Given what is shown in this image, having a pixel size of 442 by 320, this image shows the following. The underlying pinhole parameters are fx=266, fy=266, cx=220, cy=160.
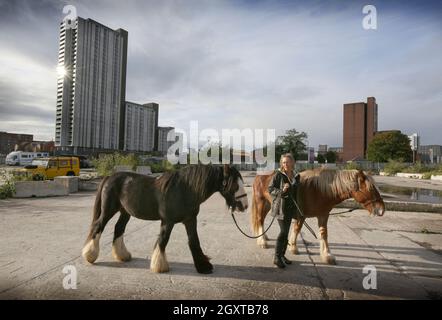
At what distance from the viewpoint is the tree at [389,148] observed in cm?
6319

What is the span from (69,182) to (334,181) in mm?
13373

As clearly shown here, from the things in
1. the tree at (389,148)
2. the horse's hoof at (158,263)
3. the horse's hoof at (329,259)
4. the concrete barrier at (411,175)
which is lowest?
the horse's hoof at (329,259)

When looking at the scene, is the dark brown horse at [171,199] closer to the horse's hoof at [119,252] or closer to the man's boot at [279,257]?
the horse's hoof at [119,252]

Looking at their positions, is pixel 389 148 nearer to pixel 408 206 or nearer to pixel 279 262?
pixel 408 206

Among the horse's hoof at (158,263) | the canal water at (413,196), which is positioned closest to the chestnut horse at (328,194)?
the horse's hoof at (158,263)

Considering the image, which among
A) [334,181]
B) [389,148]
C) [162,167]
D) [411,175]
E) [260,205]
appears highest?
[389,148]

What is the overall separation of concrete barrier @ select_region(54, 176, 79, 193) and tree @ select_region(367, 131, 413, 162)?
2628 inches

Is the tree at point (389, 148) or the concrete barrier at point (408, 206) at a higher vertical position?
the tree at point (389, 148)

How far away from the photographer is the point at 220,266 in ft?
14.3

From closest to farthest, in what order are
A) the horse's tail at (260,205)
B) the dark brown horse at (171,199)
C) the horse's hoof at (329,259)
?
the dark brown horse at (171,199) < the horse's hoof at (329,259) < the horse's tail at (260,205)

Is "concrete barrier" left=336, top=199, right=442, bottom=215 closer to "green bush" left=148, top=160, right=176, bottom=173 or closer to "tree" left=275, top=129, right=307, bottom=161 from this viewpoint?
"green bush" left=148, top=160, right=176, bottom=173

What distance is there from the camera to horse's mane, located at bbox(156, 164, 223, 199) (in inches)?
154

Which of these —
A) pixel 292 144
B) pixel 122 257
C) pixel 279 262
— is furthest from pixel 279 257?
pixel 292 144

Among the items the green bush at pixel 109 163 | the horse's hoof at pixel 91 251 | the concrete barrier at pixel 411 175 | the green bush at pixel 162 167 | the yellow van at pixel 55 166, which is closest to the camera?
the horse's hoof at pixel 91 251
